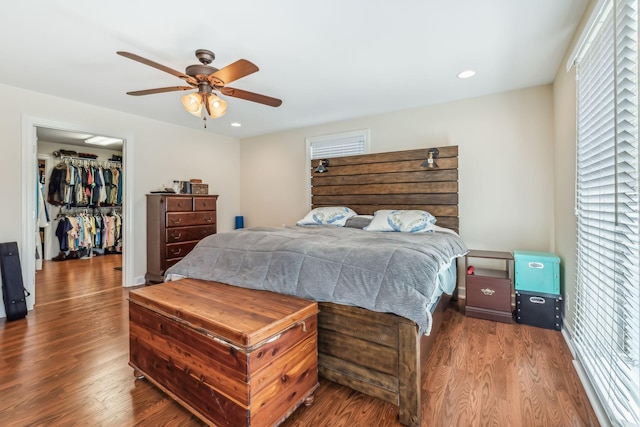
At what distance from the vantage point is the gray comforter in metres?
1.58

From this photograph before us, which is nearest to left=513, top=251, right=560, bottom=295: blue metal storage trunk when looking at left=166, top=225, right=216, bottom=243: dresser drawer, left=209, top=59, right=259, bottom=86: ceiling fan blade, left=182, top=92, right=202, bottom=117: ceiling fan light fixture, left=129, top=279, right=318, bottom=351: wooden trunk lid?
left=129, top=279, right=318, bottom=351: wooden trunk lid

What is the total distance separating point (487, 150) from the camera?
338cm

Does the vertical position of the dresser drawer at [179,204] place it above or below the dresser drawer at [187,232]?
above

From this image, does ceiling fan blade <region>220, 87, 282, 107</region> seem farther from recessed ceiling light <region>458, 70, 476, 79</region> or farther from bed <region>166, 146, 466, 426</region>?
recessed ceiling light <region>458, 70, 476, 79</region>

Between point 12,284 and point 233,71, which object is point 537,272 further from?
point 12,284

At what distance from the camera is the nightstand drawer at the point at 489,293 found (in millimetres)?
2773

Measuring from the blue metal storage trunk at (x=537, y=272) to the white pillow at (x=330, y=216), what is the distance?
1.85m

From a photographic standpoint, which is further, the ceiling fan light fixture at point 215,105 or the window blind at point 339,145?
the window blind at point 339,145

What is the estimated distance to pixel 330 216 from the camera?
148 inches

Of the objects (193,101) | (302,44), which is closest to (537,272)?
(302,44)

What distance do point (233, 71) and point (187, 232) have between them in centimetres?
279

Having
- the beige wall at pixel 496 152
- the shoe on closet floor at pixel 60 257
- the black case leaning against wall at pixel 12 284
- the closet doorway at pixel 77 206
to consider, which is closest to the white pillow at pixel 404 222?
the beige wall at pixel 496 152

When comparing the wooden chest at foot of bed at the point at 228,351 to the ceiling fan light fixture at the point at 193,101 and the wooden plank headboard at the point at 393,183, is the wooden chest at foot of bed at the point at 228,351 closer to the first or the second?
the ceiling fan light fixture at the point at 193,101

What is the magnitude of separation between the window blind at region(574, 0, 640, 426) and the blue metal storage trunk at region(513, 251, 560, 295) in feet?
2.20
